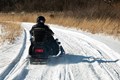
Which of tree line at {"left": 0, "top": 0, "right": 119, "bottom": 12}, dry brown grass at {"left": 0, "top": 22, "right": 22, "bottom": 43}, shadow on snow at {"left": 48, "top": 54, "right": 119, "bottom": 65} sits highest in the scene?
shadow on snow at {"left": 48, "top": 54, "right": 119, "bottom": 65}

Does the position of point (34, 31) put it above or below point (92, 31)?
above

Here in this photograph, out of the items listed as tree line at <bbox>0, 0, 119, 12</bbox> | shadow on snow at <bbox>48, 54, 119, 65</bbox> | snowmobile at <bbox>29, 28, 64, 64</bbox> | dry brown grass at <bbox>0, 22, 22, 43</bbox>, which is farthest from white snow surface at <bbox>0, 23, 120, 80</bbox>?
tree line at <bbox>0, 0, 119, 12</bbox>

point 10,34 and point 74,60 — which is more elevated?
point 74,60

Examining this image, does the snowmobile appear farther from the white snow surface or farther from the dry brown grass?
the dry brown grass

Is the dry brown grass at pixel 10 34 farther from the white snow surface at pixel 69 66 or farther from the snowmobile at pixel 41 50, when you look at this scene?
the snowmobile at pixel 41 50

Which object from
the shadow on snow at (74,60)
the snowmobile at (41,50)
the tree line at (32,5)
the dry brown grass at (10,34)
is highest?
the snowmobile at (41,50)

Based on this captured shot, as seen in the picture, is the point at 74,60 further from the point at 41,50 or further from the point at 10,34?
the point at 10,34

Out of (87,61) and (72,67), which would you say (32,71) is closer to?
(72,67)

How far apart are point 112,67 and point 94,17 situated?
696 inches

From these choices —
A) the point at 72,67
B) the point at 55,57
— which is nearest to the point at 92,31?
the point at 55,57

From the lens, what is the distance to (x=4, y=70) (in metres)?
9.58

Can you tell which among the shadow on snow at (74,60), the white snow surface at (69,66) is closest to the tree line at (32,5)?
the white snow surface at (69,66)

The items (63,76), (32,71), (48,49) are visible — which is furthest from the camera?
(48,49)

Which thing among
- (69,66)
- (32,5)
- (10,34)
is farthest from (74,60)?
(32,5)
